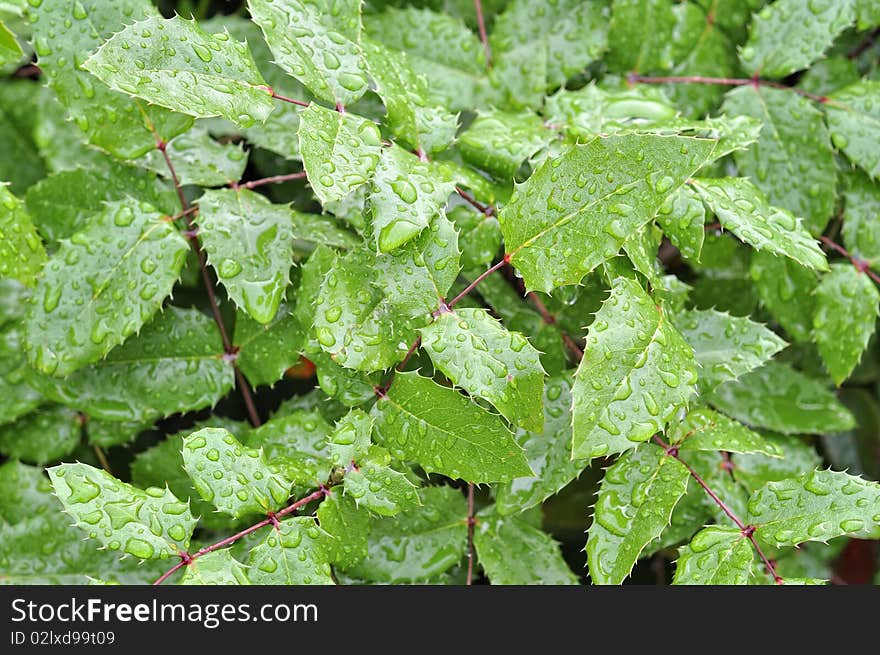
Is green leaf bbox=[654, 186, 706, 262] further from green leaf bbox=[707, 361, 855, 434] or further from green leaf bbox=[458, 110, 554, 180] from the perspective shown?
green leaf bbox=[707, 361, 855, 434]

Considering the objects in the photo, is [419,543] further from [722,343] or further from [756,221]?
[756,221]

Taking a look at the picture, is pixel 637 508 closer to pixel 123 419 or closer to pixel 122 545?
pixel 122 545

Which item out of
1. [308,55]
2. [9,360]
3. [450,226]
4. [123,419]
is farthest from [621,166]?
[9,360]

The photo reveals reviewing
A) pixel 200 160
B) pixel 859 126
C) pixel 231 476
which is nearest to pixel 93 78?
pixel 200 160

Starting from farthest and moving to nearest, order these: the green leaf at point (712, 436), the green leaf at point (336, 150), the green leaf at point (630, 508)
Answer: the green leaf at point (712, 436) < the green leaf at point (630, 508) < the green leaf at point (336, 150)

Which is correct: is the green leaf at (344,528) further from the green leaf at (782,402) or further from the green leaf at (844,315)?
the green leaf at (844,315)


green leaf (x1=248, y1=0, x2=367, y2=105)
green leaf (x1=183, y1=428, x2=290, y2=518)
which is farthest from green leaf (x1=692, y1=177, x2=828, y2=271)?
green leaf (x1=183, y1=428, x2=290, y2=518)

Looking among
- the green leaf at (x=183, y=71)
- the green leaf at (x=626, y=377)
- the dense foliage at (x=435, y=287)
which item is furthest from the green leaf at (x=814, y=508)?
the green leaf at (x=183, y=71)
